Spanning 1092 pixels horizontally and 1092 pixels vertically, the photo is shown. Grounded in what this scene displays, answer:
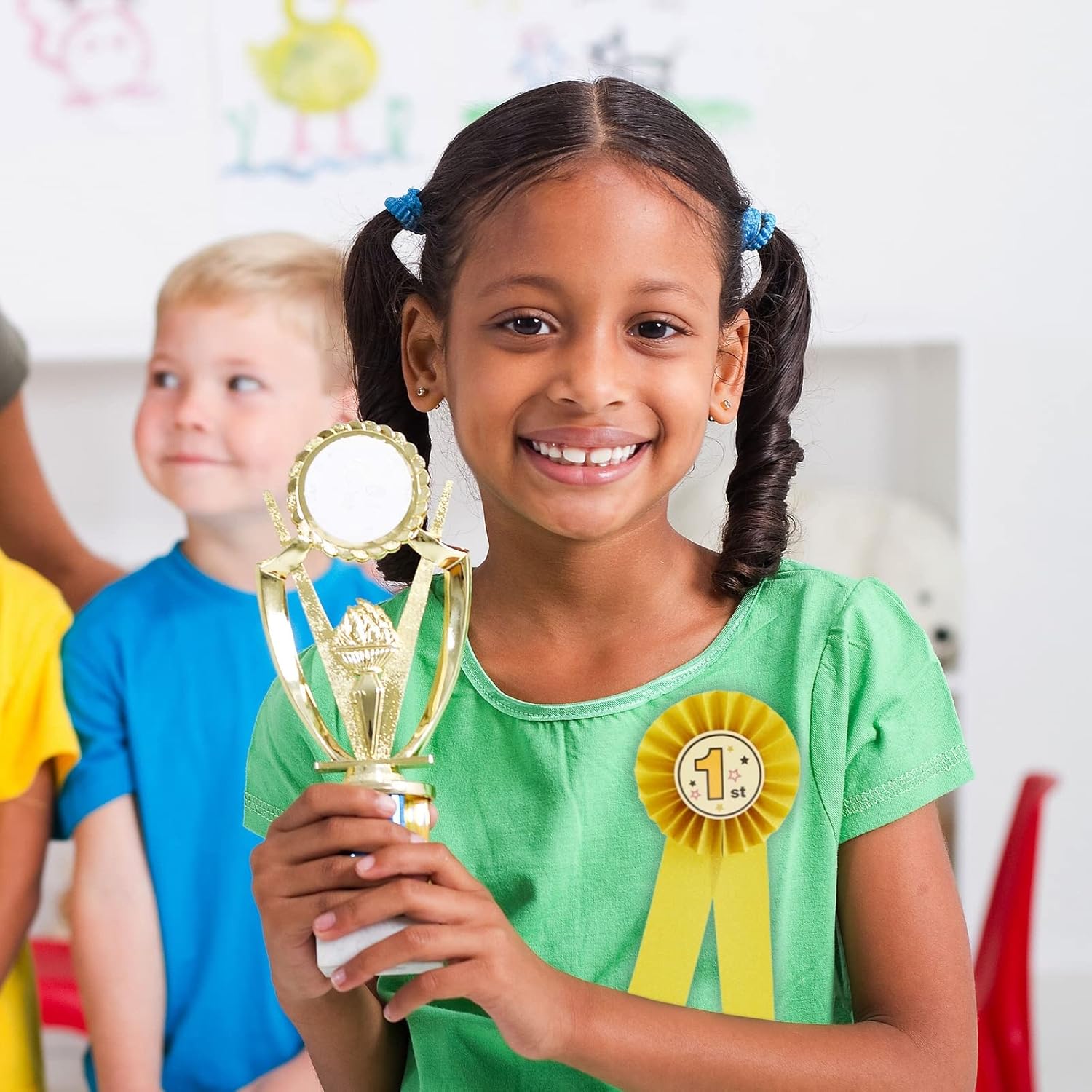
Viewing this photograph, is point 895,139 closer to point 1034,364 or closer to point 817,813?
point 1034,364

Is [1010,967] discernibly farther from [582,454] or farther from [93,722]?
[582,454]

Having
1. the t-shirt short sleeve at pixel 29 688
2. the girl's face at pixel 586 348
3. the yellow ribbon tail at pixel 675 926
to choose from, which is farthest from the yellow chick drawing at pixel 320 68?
the yellow ribbon tail at pixel 675 926

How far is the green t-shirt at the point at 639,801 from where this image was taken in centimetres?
82

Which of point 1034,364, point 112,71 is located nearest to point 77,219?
point 112,71

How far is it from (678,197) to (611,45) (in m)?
1.62

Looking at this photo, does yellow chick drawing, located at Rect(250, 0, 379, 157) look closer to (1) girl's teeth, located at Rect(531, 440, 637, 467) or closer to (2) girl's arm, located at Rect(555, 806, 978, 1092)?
(1) girl's teeth, located at Rect(531, 440, 637, 467)

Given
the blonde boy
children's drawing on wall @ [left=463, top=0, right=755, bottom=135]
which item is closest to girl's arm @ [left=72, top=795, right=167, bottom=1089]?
the blonde boy

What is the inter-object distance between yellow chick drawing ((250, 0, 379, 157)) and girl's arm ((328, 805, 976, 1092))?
70.1 inches

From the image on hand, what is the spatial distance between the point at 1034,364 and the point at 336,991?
1935mm

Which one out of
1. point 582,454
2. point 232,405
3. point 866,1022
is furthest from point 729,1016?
point 232,405

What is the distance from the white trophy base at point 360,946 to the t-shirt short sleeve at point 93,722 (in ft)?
2.43

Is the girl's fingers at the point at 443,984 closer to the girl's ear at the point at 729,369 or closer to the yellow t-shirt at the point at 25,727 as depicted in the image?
the girl's ear at the point at 729,369

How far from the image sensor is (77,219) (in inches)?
92.9

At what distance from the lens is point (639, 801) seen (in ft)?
2.77
